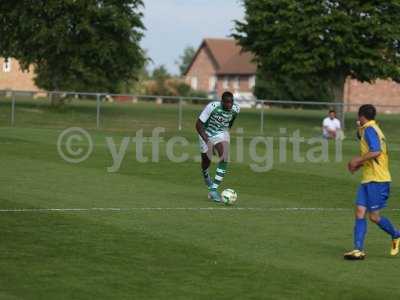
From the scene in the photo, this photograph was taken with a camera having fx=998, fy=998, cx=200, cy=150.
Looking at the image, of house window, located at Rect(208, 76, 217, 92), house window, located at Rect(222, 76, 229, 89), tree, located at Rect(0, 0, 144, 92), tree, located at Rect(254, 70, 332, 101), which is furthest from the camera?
house window, located at Rect(208, 76, 217, 92)

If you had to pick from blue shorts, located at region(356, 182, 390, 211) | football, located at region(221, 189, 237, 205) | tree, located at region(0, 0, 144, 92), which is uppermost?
tree, located at region(0, 0, 144, 92)

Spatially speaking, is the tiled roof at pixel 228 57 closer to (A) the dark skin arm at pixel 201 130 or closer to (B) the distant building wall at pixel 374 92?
(B) the distant building wall at pixel 374 92

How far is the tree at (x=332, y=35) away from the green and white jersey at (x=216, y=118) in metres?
29.4

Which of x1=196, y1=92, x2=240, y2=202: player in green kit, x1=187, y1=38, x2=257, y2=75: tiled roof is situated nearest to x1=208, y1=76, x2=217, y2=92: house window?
x1=187, y1=38, x2=257, y2=75: tiled roof

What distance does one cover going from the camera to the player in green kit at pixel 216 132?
16.9 meters

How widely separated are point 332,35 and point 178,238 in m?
35.9

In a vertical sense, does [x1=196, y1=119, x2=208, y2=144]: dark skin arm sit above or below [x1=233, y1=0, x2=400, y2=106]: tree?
below

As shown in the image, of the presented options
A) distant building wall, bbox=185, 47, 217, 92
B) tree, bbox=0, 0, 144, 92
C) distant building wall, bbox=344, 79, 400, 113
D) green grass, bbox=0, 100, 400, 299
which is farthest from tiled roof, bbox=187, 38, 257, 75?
green grass, bbox=0, 100, 400, 299

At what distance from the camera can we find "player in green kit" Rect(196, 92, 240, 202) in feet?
55.4

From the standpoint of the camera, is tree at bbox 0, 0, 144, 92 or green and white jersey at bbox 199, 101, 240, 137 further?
tree at bbox 0, 0, 144, 92

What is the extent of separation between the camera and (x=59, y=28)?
50344 millimetres

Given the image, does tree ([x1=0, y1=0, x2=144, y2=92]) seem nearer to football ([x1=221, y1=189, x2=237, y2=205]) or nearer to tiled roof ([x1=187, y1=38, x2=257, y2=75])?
football ([x1=221, y1=189, x2=237, y2=205])

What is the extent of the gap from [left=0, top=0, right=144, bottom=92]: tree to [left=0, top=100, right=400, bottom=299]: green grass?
1094 inches

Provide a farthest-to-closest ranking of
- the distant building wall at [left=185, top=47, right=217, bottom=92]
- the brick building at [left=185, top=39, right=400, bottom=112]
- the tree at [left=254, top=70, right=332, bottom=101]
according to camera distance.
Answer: the distant building wall at [left=185, top=47, right=217, bottom=92]
the brick building at [left=185, top=39, right=400, bottom=112]
the tree at [left=254, top=70, right=332, bottom=101]
